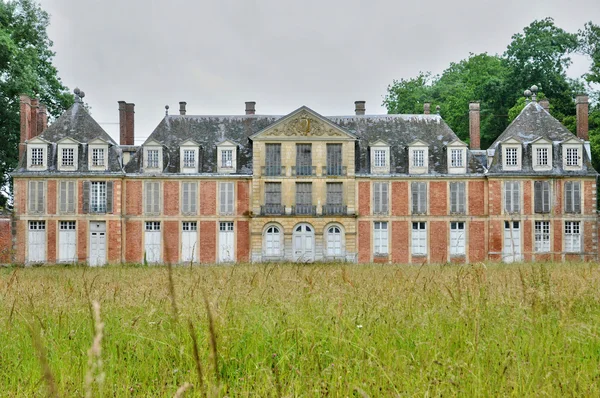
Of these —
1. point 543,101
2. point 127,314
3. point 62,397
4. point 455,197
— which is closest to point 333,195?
point 455,197

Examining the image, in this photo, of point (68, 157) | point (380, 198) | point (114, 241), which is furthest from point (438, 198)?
point (68, 157)

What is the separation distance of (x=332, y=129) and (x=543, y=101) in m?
12.7

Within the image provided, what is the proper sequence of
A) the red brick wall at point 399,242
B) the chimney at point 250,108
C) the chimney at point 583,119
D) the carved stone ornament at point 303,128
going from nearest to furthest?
the red brick wall at point 399,242 < the carved stone ornament at point 303,128 < the chimney at point 583,119 < the chimney at point 250,108

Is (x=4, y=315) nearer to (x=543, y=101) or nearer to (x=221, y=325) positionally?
(x=221, y=325)

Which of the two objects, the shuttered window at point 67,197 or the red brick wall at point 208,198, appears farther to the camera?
the red brick wall at point 208,198

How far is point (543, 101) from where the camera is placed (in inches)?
1593

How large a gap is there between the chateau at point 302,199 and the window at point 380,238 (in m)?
0.06

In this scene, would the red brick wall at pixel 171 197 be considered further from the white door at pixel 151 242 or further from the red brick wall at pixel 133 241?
the red brick wall at pixel 133 241

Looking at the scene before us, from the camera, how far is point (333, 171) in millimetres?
37469

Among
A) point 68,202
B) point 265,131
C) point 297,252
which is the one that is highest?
point 265,131

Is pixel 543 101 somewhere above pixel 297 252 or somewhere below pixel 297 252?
above

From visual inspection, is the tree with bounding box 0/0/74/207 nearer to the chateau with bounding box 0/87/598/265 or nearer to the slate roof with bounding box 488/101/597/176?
the chateau with bounding box 0/87/598/265

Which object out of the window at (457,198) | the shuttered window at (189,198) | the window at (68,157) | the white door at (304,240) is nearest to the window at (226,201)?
the shuttered window at (189,198)

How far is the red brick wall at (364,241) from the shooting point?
3703 centimetres
